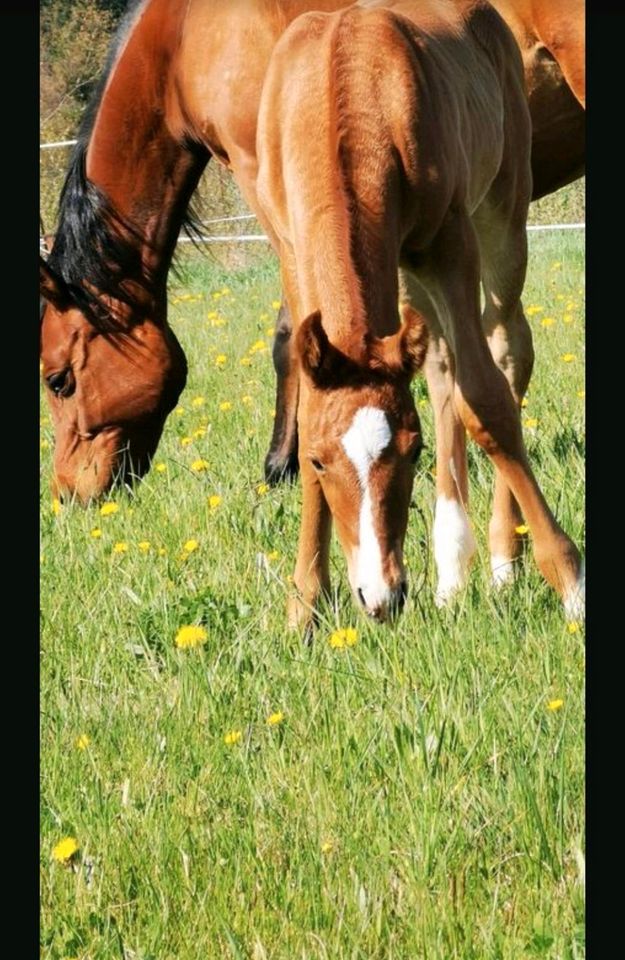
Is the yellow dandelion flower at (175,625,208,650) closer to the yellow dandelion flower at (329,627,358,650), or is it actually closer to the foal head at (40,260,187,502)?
the yellow dandelion flower at (329,627,358,650)

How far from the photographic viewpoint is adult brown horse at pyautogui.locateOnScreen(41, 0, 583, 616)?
6.13 metres

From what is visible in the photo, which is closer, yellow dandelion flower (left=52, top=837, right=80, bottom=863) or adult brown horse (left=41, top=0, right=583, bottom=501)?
yellow dandelion flower (left=52, top=837, right=80, bottom=863)

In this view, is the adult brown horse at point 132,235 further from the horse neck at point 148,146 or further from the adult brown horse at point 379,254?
the adult brown horse at point 379,254

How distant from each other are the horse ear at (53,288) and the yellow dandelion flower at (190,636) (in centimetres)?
285

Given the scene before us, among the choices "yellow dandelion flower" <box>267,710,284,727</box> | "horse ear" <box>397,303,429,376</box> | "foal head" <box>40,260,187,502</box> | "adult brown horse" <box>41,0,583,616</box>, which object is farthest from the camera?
"foal head" <box>40,260,187,502</box>

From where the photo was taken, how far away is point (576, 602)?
13.9 feet

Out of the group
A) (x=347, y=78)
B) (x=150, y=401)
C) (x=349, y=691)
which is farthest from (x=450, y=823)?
(x=150, y=401)

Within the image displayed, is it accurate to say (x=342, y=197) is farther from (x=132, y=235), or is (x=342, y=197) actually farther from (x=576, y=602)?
(x=132, y=235)

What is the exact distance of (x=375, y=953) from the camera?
249cm

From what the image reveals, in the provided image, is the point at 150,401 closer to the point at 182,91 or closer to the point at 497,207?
the point at 182,91

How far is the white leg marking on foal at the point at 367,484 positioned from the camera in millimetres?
3590

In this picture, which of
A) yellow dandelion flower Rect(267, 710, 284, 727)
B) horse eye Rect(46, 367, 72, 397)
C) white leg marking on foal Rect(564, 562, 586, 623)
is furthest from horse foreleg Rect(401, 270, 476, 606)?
horse eye Rect(46, 367, 72, 397)

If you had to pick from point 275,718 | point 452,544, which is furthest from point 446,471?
point 275,718
